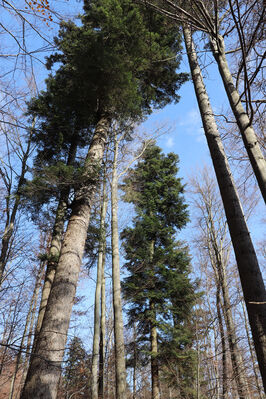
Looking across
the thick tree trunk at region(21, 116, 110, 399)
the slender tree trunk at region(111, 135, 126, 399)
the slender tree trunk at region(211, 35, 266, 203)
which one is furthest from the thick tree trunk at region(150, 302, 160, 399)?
the slender tree trunk at region(211, 35, 266, 203)

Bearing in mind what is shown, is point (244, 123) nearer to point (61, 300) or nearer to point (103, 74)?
point (61, 300)

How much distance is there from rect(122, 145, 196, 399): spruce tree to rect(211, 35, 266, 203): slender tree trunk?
251 inches

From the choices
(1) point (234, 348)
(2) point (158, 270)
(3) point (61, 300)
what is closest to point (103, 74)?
(3) point (61, 300)

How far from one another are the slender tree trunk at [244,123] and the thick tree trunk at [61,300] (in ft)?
7.66

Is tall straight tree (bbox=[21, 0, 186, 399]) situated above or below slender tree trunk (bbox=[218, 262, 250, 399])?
above

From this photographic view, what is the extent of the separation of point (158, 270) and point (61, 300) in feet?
19.6

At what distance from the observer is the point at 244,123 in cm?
264

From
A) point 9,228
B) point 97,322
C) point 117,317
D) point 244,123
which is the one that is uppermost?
point 9,228

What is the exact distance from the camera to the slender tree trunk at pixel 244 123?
229cm

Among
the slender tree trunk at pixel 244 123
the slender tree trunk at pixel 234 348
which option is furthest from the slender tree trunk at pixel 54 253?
the slender tree trunk at pixel 234 348

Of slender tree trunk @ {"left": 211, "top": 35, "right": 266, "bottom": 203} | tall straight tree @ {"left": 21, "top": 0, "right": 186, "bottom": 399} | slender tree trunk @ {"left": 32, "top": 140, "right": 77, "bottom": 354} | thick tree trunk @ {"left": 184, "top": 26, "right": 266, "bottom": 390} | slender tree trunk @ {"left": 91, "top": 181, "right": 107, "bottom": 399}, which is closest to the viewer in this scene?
thick tree trunk @ {"left": 184, "top": 26, "right": 266, "bottom": 390}

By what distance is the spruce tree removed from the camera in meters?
7.76

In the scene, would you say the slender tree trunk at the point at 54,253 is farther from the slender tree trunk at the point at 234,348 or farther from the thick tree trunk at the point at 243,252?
the slender tree trunk at the point at 234,348

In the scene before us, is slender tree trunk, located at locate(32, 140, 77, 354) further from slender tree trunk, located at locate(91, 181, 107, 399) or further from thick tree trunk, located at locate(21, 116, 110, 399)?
slender tree trunk, located at locate(91, 181, 107, 399)
